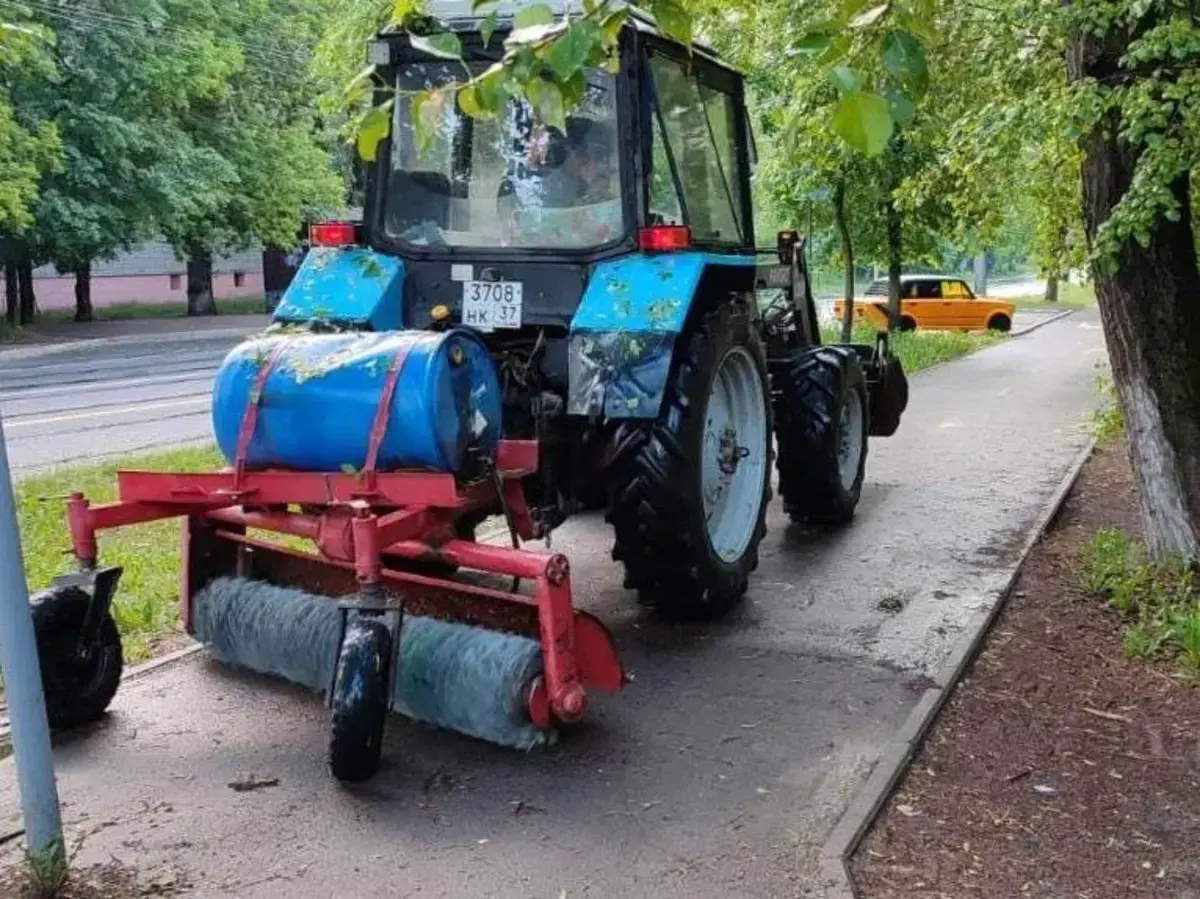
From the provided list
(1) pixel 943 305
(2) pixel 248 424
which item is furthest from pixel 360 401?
(1) pixel 943 305

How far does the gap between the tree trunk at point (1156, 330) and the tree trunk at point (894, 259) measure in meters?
14.8

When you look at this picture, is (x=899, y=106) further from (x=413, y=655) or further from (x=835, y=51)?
(x=413, y=655)

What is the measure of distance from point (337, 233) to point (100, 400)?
10.7 meters

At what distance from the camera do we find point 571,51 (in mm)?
2902

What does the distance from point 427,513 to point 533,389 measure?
1418 mm

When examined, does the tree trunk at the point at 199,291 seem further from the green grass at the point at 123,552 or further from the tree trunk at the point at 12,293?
the green grass at the point at 123,552

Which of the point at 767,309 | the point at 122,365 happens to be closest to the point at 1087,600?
the point at 767,309

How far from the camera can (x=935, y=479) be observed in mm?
10320

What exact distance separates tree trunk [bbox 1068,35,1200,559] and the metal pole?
4.69 metres

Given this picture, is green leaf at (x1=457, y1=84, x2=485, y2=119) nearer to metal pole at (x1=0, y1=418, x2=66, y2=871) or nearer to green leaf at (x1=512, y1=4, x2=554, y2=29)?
green leaf at (x1=512, y1=4, x2=554, y2=29)

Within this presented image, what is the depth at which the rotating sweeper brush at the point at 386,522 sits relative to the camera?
4203mm

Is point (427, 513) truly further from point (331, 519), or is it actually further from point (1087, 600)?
point (1087, 600)

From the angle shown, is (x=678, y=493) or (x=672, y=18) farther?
(x=678, y=493)

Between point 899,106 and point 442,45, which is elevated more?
point 442,45
